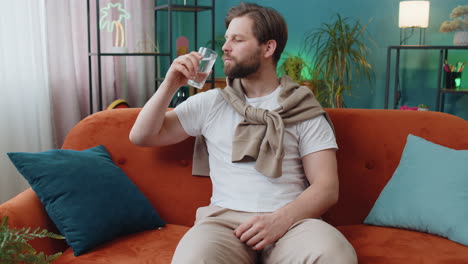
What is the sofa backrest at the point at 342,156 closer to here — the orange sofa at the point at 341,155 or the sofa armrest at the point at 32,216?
the orange sofa at the point at 341,155

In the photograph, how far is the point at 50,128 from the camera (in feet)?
11.6

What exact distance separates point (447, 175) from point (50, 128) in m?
2.69

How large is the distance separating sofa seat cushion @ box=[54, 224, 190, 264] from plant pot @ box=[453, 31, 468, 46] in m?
3.09

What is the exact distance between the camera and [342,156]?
1.99m

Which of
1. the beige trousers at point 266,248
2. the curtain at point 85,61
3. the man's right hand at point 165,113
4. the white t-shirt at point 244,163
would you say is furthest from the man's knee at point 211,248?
the curtain at point 85,61

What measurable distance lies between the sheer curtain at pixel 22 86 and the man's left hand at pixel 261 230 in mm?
2206

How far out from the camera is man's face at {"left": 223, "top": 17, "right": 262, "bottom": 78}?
73.9 inches

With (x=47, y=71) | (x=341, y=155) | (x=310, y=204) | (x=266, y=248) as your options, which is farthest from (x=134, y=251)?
(x=47, y=71)

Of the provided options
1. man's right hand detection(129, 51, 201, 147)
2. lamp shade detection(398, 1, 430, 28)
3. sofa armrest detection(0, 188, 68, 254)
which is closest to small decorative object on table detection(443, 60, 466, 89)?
lamp shade detection(398, 1, 430, 28)

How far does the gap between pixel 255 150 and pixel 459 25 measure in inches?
116

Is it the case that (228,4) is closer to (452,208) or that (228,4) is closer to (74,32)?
(74,32)

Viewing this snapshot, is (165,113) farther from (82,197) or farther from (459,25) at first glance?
(459,25)

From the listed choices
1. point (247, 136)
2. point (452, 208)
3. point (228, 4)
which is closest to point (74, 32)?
point (228, 4)

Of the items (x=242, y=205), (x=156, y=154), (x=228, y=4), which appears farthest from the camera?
(x=228, y=4)
